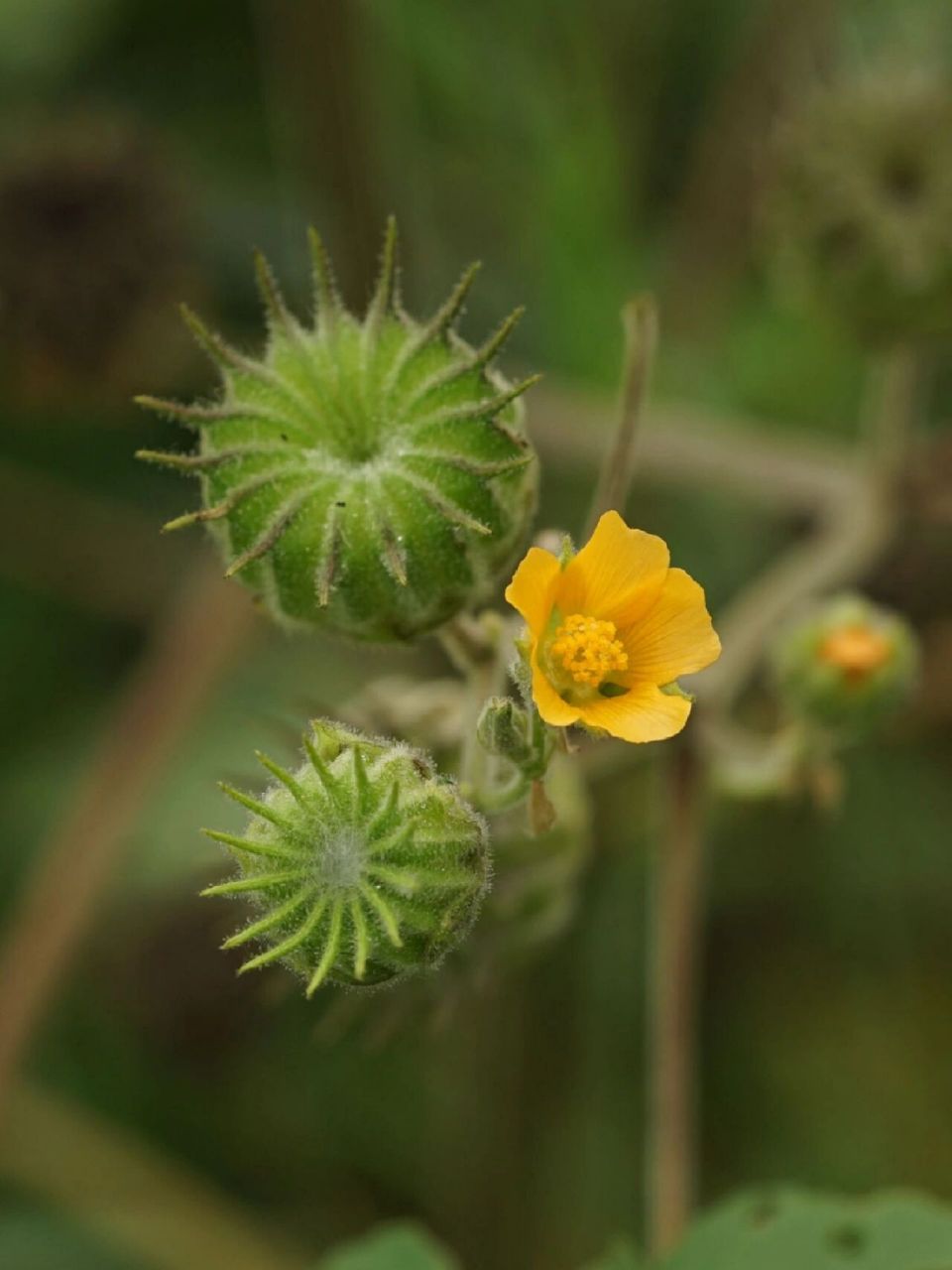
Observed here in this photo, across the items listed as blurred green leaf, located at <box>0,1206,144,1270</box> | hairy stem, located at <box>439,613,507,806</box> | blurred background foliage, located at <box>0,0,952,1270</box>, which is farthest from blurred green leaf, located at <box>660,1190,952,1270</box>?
blurred green leaf, located at <box>0,1206,144,1270</box>

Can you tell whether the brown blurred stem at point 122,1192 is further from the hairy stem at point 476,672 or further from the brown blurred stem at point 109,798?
the hairy stem at point 476,672

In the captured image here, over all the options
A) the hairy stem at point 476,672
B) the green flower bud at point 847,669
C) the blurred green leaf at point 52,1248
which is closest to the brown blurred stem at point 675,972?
the green flower bud at point 847,669

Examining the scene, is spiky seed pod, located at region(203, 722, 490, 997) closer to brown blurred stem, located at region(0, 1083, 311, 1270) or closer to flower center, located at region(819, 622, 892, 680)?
flower center, located at region(819, 622, 892, 680)

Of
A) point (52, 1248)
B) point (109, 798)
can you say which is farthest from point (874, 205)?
point (52, 1248)

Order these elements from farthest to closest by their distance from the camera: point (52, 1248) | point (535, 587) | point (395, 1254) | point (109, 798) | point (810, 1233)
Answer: point (52, 1248), point (109, 798), point (395, 1254), point (810, 1233), point (535, 587)

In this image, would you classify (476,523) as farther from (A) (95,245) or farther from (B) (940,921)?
(B) (940,921)

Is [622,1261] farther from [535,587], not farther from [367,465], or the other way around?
[367,465]
